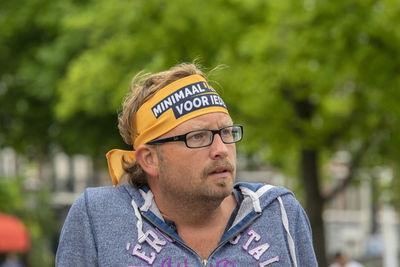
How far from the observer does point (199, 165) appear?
7.72 ft

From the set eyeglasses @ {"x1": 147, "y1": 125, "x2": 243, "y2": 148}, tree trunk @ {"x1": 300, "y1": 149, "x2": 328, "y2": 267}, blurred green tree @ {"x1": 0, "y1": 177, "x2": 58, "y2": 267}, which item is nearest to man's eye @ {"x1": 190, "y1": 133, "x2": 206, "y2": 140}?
eyeglasses @ {"x1": 147, "y1": 125, "x2": 243, "y2": 148}

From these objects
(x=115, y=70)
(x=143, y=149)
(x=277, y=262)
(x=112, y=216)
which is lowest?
(x=277, y=262)

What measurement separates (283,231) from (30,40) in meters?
14.3

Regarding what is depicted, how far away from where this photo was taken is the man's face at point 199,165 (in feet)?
7.67

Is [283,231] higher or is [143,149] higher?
[143,149]

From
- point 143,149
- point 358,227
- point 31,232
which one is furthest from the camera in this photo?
point 358,227

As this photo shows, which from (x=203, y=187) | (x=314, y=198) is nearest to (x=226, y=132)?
(x=203, y=187)

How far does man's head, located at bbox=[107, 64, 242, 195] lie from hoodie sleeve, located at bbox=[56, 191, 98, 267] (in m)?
0.25

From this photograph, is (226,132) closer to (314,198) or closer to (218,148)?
(218,148)

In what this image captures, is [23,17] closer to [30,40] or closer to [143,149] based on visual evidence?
[30,40]

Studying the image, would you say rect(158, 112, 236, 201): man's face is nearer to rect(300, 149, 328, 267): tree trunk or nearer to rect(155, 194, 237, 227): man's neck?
rect(155, 194, 237, 227): man's neck

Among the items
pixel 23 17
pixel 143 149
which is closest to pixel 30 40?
pixel 23 17

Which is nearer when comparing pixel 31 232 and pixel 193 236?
pixel 193 236

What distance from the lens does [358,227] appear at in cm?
3656
